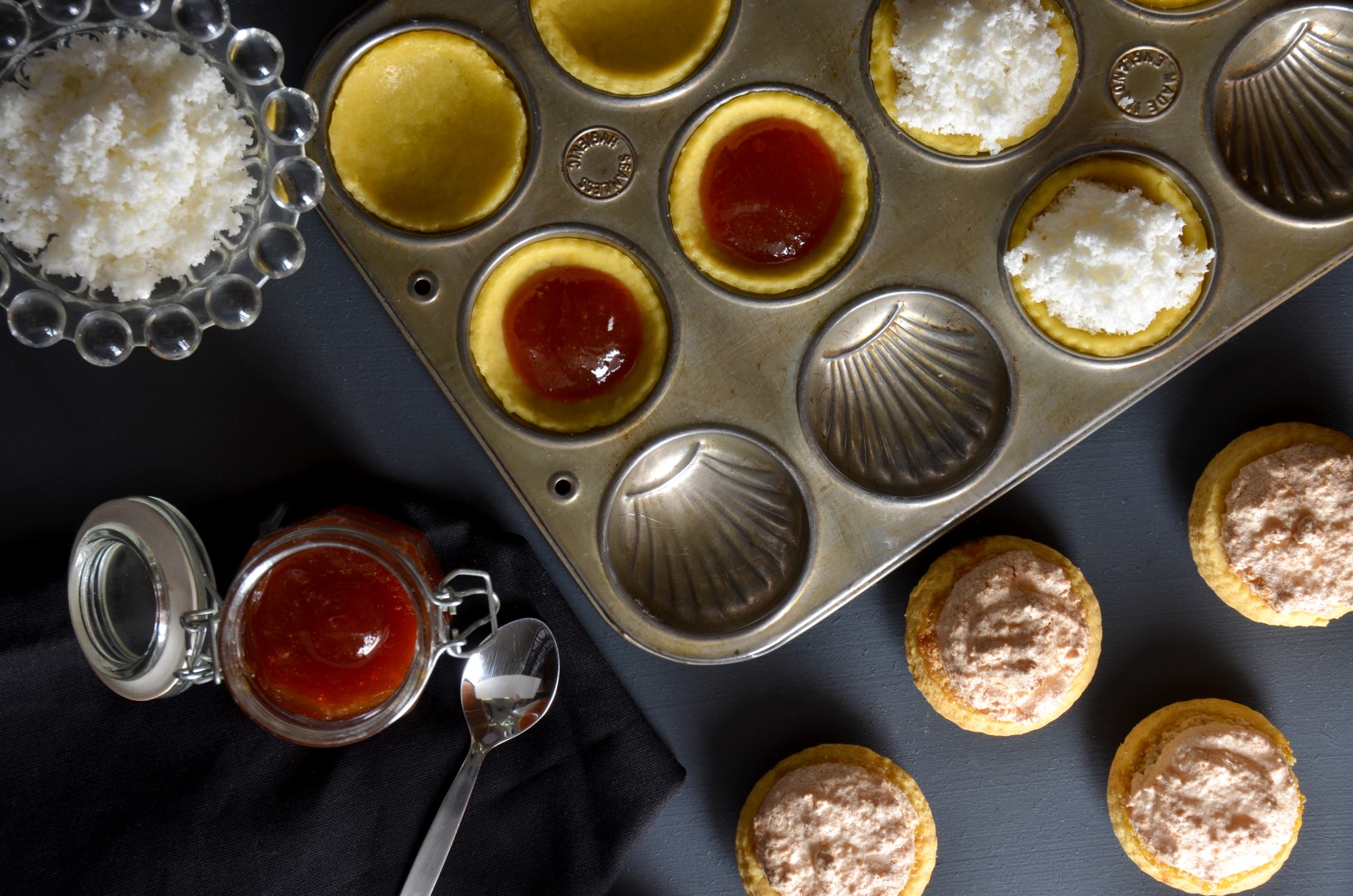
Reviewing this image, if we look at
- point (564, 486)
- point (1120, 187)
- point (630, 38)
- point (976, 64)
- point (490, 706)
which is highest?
point (630, 38)

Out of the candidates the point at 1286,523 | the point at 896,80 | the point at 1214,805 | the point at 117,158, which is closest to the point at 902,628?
the point at 1214,805

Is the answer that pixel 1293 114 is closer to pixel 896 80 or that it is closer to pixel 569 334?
pixel 896 80

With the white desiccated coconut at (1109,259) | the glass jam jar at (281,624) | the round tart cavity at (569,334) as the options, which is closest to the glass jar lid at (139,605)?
the glass jam jar at (281,624)

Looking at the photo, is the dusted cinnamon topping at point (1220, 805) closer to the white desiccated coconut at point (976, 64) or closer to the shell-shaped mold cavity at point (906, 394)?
the shell-shaped mold cavity at point (906, 394)

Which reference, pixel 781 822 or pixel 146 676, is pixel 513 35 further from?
pixel 781 822

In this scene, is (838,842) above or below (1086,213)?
below

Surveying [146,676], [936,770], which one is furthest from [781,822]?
[146,676]
